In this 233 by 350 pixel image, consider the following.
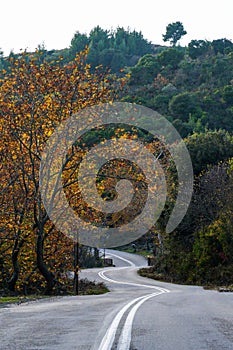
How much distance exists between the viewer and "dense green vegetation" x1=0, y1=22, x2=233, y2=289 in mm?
35156

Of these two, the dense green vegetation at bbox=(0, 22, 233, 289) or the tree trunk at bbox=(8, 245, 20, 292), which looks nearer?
the tree trunk at bbox=(8, 245, 20, 292)

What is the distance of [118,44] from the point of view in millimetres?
179125

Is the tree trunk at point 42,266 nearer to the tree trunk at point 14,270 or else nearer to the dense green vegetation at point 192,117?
the tree trunk at point 14,270

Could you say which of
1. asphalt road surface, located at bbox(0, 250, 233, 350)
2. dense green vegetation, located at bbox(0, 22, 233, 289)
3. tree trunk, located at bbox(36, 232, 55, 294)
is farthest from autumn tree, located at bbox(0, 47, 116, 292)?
asphalt road surface, located at bbox(0, 250, 233, 350)

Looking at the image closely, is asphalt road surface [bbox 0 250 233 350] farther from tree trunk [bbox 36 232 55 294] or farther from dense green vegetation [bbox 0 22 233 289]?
dense green vegetation [bbox 0 22 233 289]

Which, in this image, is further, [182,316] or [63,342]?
[182,316]

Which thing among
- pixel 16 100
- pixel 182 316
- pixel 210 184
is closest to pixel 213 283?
pixel 210 184

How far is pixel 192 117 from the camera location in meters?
81.4

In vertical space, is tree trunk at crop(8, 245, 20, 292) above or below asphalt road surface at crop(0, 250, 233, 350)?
below

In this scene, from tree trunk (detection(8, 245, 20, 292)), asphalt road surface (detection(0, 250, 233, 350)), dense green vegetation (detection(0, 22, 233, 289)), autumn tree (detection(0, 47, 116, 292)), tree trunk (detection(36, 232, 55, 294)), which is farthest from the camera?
dense green vegetation (detection(0, 22, 233, 289))

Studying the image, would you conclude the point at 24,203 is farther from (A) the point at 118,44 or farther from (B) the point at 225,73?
(A) the point at 118,44

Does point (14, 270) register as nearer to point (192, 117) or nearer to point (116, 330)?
point (116, 330)

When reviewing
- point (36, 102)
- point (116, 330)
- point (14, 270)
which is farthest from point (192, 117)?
point (116, 330)

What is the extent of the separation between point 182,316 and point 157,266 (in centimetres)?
3606
